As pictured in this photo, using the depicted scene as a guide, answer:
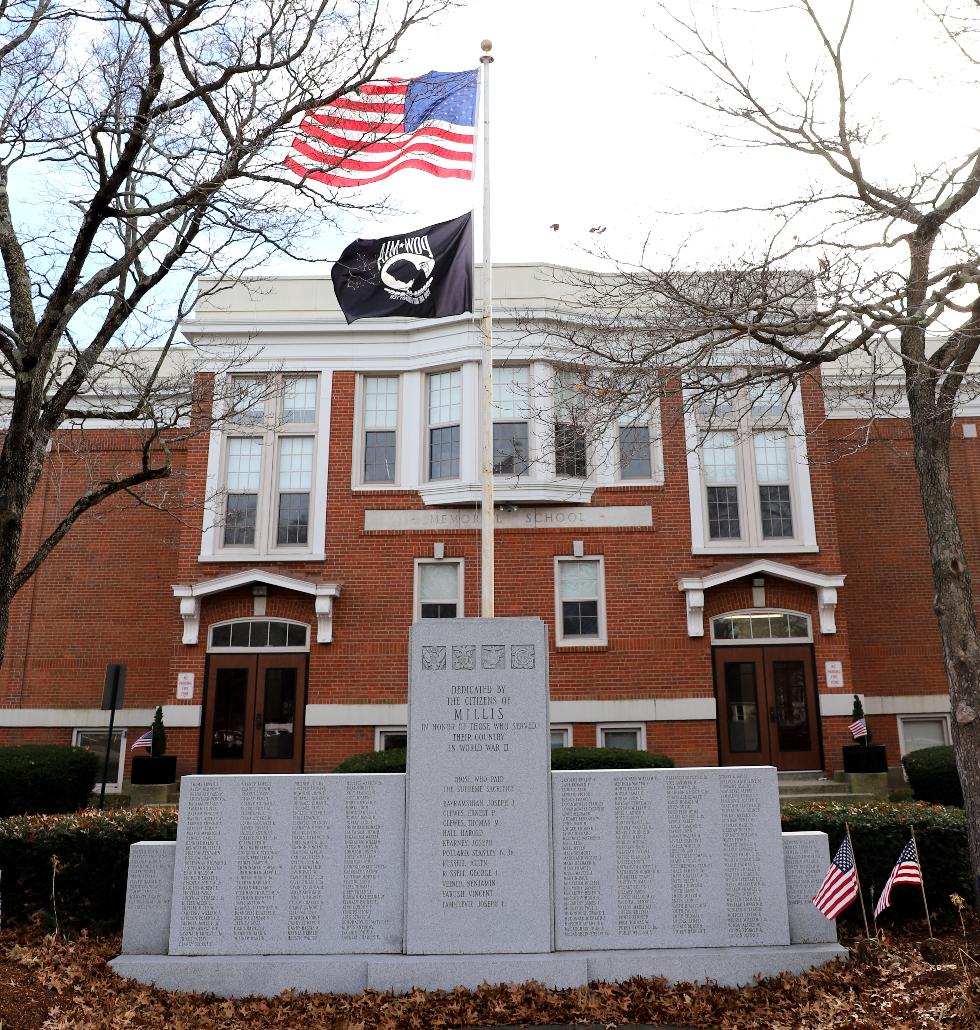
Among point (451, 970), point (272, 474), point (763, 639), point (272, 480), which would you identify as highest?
point (272, 474)

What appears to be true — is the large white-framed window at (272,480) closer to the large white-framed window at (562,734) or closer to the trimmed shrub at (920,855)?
the large white-framed window at (562,734)

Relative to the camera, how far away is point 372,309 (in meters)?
14.6

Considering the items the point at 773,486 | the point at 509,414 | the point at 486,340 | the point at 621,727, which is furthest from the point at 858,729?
the point at 486,340

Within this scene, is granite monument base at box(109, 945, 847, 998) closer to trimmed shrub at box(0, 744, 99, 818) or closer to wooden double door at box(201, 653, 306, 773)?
trimmed shrub at box(0, 744, 99, 818)

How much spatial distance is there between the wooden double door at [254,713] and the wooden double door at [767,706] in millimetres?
8470

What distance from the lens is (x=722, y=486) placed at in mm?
19188

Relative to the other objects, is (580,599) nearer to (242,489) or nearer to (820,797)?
(820,797)

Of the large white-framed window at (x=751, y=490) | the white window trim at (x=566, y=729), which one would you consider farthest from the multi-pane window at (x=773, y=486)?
the white window trim at (x=566, y=729)

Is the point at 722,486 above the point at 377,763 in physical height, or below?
above

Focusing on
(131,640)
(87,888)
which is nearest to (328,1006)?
(87,888)

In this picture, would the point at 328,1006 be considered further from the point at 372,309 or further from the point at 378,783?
the point at 372,309

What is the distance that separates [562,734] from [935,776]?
6686 mm

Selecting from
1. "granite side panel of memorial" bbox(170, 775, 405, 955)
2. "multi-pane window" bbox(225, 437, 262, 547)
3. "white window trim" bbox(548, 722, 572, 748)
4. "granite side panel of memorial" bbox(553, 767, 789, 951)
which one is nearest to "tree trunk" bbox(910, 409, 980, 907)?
"granite side panel of memorial" bbox(553, 767, 789, 951)

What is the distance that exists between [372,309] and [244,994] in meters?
10.3
